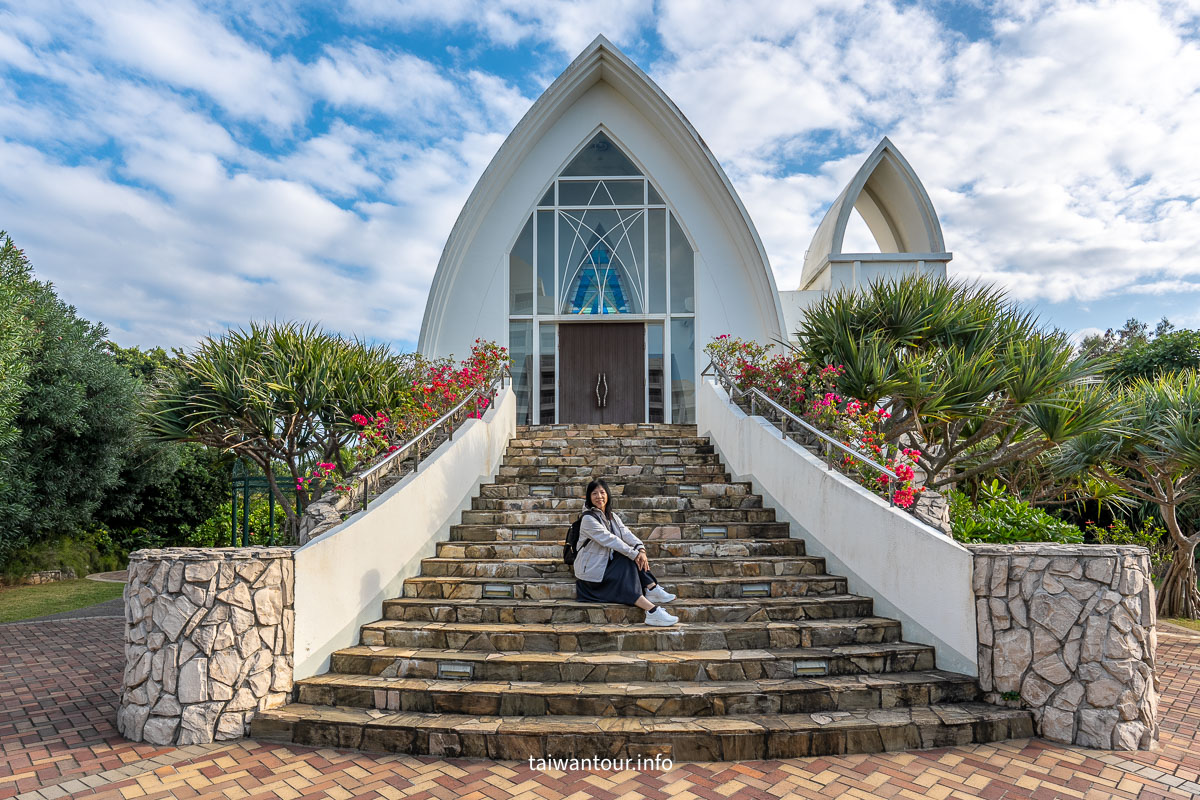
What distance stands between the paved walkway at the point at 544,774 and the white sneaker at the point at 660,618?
3.91 ft

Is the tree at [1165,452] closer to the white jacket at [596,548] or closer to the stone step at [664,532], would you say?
the stone step at [664,532]

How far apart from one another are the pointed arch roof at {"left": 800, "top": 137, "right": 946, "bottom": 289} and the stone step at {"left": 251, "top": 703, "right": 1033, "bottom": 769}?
9.59 m

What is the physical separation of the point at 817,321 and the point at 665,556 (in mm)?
3981

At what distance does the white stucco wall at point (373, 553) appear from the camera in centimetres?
472

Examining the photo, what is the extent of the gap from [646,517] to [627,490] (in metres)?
0.75

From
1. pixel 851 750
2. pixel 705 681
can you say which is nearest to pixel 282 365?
pixel 705 681

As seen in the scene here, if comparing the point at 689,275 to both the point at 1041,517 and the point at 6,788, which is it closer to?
the point at 1041,517

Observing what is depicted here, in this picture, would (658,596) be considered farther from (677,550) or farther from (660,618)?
(677,550)

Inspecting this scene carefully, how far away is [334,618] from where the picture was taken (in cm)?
492

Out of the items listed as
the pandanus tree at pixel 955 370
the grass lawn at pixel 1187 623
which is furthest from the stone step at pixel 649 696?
the grass lawn at pixel 1187 623

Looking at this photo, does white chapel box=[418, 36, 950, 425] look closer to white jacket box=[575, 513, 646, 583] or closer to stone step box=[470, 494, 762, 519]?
stone step box=[470, 494, 762, 519]

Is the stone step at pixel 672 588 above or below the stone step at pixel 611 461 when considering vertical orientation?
below

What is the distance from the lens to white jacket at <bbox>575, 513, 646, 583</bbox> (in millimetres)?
5207

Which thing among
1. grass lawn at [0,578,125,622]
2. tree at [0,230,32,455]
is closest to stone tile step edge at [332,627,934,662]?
tree at [0,230,32,455]
